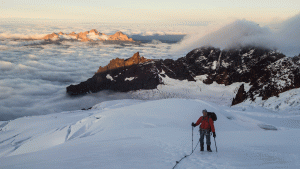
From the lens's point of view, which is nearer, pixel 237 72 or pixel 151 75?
pixel 237 72

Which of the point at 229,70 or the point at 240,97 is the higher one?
the point at 229,70

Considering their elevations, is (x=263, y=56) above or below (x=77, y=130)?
above

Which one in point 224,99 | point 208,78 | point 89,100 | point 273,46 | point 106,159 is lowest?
point 89,100

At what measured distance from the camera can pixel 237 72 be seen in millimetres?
148750

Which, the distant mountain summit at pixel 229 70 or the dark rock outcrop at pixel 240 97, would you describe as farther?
the dark rock outcrop at pixel 240 97

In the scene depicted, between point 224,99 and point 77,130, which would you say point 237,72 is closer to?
point 224,99

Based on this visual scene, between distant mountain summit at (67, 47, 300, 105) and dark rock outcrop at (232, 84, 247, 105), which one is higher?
distant mountain summit at (67, 47, 300, 105)

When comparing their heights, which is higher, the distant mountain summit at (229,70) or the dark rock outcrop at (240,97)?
the distant mountain summit at (229,70)

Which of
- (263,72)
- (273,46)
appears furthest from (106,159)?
(273,46)

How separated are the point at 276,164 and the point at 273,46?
172570 millimetres

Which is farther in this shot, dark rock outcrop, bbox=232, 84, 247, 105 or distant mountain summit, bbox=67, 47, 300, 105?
dark rock outcrop, bbox=232, 84, 247, 105

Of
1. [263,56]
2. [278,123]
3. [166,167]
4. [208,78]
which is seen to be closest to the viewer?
[166,167]

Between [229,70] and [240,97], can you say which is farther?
[229,70]

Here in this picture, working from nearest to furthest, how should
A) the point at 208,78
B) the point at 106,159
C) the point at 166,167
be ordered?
the point at 166,167 → the point at 106,159 → the point at 208,78
